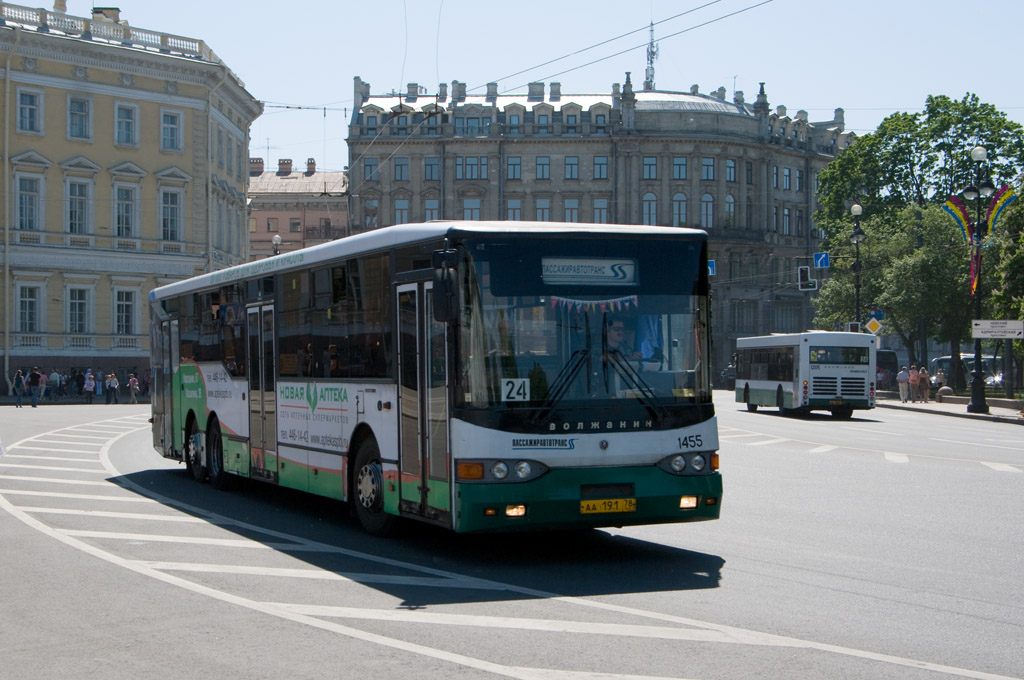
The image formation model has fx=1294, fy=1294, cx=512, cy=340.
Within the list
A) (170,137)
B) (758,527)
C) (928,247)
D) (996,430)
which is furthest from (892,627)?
(170,137)

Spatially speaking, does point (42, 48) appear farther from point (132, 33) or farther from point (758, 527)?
point (758, 527)

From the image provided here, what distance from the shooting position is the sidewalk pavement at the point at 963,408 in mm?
40688

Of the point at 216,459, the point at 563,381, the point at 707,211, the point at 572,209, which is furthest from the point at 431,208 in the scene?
the point at 563,381

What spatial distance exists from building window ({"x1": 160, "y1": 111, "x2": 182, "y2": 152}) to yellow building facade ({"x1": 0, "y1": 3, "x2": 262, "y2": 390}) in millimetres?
53

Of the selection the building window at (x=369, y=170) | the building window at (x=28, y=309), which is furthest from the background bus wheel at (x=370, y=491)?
the building window at (x=369, y=170)

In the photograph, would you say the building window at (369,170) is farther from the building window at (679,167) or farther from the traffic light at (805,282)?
the traffic light at (805,282)

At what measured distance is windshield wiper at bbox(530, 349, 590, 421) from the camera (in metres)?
10.2

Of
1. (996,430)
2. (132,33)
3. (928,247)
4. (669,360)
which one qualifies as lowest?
(996,430)

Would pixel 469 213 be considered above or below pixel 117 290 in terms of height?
above

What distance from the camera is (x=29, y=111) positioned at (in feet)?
186

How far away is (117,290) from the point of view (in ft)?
194

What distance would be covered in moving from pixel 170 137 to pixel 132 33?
198 inches

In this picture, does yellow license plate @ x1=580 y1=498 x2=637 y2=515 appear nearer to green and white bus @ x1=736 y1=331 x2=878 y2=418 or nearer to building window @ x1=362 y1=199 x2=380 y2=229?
green and white bus @ x1=736 y1=331 x2=878 y2=418

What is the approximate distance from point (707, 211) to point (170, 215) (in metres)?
45.9
